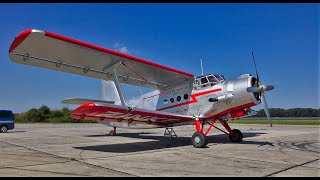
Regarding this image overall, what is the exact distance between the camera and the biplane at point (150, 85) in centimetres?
984

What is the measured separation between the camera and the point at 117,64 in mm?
12070

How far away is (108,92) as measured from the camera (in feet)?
62.4

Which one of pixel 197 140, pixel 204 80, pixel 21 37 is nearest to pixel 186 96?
pixel 204 80

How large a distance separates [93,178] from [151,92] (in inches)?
395

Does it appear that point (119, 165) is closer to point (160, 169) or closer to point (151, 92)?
point (160, 169)

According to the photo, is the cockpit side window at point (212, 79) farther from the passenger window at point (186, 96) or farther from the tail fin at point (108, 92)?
the tail fin at point (108, 92)

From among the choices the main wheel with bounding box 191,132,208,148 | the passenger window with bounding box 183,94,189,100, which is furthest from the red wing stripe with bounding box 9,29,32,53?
the passenger window with bounding box 183,94,189,100

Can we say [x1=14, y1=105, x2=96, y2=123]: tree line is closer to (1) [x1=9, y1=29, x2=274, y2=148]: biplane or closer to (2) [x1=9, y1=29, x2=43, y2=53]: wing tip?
(1) [x1=9, y1=29, x2=274, y2=148]: biplane

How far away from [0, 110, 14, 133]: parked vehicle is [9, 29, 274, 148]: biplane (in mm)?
13485

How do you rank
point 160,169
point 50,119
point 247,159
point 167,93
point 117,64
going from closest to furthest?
point 160,169
point 247,159
point 117,64
point 167,93
point 50,119

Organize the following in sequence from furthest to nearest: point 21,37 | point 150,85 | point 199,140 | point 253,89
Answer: point 150,85, point 199,140, point 253,89, point 21,37

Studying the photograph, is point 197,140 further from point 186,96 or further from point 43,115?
point 43,115

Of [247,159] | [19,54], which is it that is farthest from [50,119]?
[247,159]

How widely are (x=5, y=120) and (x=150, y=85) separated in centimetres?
1675
